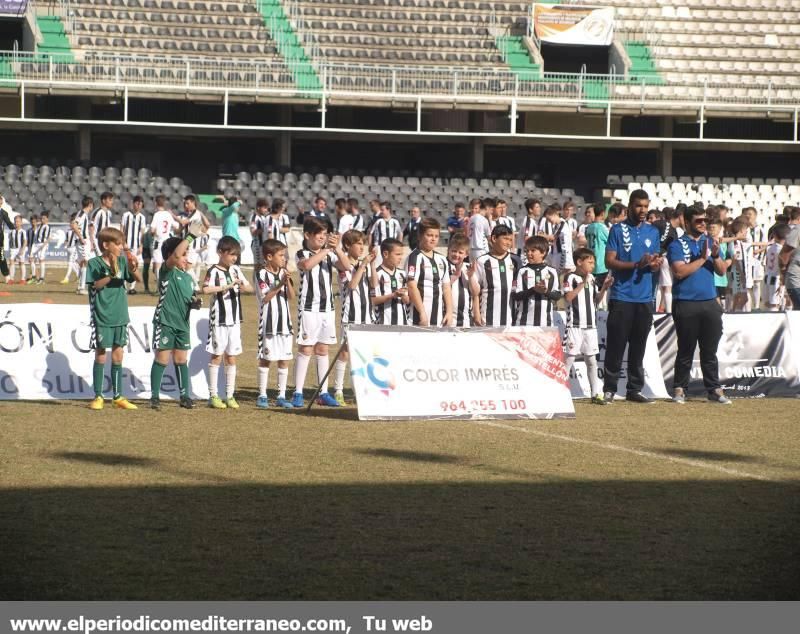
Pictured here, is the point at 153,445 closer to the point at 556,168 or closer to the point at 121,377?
the point at 121,377

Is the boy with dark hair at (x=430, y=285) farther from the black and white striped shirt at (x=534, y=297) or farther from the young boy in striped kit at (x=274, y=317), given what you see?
the young boy in striped kit at (x=274, y=317)

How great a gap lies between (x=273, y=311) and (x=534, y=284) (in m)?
2.58

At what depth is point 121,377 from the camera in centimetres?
1330

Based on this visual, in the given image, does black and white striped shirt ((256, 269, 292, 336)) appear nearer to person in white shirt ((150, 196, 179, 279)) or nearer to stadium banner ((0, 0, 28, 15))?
person in white shirt ((150, 196, 179, 279))

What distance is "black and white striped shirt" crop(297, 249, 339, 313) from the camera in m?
13.1

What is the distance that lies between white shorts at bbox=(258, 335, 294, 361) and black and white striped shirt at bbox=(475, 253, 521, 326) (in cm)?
204

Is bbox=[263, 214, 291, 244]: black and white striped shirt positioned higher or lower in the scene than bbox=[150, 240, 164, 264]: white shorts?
higher

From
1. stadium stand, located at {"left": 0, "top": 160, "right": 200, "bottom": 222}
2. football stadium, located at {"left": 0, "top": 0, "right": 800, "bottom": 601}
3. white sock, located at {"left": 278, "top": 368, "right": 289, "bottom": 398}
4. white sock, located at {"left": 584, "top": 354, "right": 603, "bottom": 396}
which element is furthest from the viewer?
stadium stand, located at {"left": 0, "top": 160, "right": 200, "bottom": 222}

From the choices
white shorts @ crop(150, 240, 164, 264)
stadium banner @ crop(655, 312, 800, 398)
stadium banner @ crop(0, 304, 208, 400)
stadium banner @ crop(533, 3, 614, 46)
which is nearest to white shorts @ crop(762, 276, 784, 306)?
stadium banner @ crop(655, 312, 800, 398)

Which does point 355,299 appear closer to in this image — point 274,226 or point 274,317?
point 274,317

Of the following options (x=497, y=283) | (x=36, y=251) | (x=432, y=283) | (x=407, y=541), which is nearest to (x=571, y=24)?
(x=36, y=251)

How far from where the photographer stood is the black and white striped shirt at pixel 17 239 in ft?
98.3

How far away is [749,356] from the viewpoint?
1491 cm

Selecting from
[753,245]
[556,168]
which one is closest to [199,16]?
[556,168]
